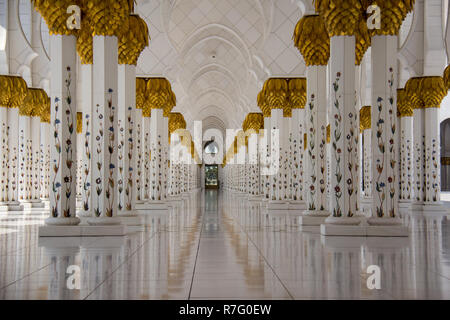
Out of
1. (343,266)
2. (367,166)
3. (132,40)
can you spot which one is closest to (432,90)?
(367,166)

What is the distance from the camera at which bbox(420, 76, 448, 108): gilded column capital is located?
13305 millimetres

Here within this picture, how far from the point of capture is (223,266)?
4.44 m

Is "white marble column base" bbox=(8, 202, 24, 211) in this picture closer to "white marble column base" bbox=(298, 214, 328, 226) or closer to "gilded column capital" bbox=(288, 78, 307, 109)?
"gilded column capital" bbox=(288, 78, 307, 109)

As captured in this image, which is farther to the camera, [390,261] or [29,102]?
[29,102]

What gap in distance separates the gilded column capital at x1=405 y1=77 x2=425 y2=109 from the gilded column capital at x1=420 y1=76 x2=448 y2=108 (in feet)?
0.30

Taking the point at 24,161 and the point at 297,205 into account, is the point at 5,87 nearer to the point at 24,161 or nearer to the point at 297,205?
the point at 24,161

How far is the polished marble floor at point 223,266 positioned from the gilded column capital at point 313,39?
11.3 ft

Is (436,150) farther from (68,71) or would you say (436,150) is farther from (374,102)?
(68,71)

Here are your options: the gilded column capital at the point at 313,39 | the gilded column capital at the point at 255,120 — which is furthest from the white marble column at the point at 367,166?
the gilded column capital at the point at 313,39

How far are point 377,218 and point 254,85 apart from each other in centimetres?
1302

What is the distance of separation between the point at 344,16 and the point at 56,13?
3871 mm

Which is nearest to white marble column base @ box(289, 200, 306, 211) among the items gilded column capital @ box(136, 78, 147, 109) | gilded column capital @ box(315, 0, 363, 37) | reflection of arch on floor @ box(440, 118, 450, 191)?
gilded column capital @ box(136, 78, 147, 109)

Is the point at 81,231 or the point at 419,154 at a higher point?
the point at 419,154

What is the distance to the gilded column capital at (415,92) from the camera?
13406 mm
